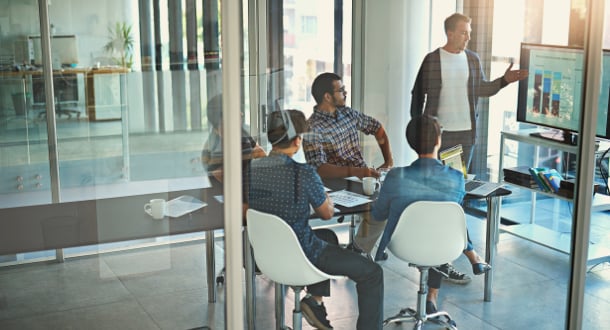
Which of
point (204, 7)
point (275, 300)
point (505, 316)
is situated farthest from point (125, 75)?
point (505, 316)

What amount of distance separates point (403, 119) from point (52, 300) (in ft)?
4.93

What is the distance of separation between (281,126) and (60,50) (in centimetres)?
82

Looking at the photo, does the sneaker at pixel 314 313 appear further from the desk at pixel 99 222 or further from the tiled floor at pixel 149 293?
the desk at pixel 99 222

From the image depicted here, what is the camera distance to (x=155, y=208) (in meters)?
2.79

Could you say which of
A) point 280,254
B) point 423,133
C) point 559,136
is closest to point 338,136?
point 423,133

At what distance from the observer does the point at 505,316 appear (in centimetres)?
356

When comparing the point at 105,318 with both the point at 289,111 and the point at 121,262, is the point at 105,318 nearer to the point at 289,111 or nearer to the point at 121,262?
the point at 121,262

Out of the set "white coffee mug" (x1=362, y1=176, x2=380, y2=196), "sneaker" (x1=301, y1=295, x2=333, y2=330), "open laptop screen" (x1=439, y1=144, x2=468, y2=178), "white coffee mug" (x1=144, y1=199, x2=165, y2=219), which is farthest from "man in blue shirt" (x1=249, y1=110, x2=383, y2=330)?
"open laptop screen" (x1=439, y1=144, x2=468, y2=178)

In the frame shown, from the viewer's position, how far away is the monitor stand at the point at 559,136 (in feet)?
11.6

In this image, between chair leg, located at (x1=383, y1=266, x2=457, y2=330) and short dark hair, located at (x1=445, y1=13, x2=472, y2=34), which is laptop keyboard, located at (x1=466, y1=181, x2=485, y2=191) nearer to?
chair leg, located at (x1=383, y1=266, x2=457, y2=330)

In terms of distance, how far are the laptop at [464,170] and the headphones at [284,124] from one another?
0.72m

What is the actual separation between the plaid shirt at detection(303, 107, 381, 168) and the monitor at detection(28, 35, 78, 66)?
88 cm

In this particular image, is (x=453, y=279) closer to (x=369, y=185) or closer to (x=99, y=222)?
(x=369, y=185)

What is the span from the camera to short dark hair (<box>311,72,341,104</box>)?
9.45 feet
